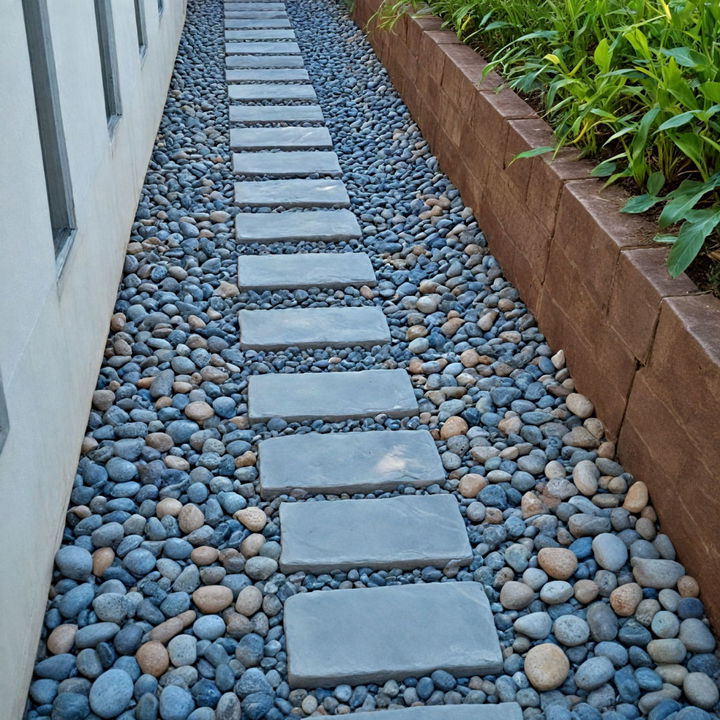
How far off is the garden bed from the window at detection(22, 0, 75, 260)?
1.41 meters

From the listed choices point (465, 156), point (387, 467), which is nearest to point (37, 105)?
point (387, 467)

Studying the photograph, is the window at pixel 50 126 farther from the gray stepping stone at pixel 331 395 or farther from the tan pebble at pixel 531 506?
the tan pebble at pixel 531 506

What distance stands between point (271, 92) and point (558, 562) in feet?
12.4

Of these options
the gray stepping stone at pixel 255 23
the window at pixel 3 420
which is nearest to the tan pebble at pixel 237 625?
the window at pixel 3 420

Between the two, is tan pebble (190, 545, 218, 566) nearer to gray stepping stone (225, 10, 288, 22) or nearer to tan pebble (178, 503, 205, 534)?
tan pebble (178, 503, 205, 534)

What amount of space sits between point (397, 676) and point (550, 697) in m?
0.31

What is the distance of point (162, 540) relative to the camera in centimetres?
227

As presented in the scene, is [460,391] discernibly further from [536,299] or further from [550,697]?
[550,697]

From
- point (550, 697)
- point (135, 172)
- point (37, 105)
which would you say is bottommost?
point (550, 697)

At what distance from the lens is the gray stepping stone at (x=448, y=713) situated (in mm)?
1833

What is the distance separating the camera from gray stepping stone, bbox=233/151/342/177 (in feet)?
14.0

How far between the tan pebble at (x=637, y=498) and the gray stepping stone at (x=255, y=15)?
540 cm

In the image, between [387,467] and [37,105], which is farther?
[387,467]

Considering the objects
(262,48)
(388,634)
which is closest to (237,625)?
(388,634)
